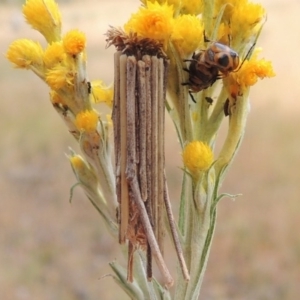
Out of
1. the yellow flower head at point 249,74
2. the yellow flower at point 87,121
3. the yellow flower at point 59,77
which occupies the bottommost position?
the yellow flower at point 87,121

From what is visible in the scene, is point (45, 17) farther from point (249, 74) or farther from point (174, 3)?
point (249, 74)

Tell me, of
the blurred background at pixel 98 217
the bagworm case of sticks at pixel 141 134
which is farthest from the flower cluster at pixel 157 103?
the blurred background at pixel 98 217

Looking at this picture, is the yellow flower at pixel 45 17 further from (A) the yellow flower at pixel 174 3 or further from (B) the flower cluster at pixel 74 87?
(A) the yellow flower at pixel 174 3

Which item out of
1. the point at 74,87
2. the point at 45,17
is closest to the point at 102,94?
the point at 74,87

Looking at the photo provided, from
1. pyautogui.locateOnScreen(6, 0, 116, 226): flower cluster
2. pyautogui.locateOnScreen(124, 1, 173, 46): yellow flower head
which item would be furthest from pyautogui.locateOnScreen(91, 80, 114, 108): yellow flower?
pyautogui.locateOnScreen(124, 1, 173, 46): yellow flower head

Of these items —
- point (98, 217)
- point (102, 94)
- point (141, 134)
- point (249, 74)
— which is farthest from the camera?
point (98, 217)

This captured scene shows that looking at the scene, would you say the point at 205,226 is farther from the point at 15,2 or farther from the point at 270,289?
the point at 15,2

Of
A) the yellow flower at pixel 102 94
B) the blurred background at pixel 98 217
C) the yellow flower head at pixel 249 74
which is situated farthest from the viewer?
the blurred background at pixel 98 217

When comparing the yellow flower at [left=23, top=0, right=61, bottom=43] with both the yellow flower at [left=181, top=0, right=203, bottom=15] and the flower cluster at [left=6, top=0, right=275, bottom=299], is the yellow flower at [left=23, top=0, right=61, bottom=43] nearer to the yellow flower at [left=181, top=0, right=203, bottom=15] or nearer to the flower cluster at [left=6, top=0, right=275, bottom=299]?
the flower cluster at [left=6, top=0, right=275, bottom=299]
